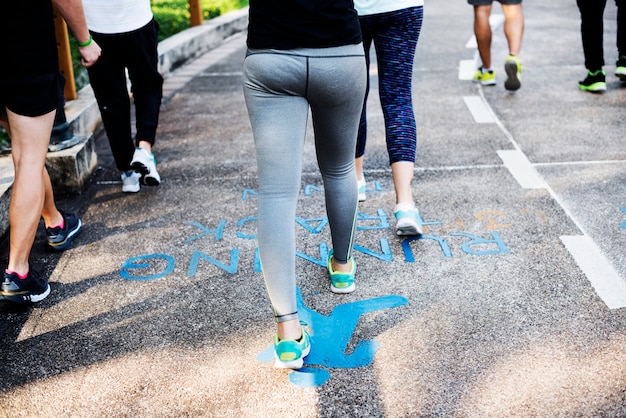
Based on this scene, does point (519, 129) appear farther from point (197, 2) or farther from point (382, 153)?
point (197, 2)

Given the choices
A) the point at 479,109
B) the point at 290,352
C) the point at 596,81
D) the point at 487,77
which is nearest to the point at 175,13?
the point at 487,77

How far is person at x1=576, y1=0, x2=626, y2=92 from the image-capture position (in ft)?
19.9

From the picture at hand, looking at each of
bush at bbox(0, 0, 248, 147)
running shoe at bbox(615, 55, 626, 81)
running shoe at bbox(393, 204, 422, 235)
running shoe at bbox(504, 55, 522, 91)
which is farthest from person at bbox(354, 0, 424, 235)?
bush at bbox(0, 0, 248, 147)

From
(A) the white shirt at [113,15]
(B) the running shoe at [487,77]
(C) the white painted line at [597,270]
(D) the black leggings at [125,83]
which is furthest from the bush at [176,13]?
(C) the white painted line at [597,270]

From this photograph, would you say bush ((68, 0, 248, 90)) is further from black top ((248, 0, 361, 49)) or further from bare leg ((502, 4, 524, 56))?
black top ((248, 0, 361, 49))

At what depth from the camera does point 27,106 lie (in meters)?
3.06

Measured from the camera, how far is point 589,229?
12.4 ft

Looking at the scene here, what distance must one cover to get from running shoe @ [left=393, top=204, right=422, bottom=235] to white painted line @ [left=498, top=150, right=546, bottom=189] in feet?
3.46

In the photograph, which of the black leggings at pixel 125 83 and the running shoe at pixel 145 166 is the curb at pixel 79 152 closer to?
the black leggings at pixel 125 83

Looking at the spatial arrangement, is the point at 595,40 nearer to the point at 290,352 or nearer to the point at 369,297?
the point at 369,297

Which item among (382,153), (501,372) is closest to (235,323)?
(501,372)

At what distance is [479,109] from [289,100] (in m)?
4.04

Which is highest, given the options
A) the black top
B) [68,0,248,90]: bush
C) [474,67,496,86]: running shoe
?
the black top

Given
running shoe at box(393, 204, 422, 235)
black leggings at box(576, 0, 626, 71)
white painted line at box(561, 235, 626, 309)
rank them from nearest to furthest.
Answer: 1. white painted line at box(561, 235, 626, 309)
2. running shoe at box(393, 204, 422, 235)
3. black leggings at box(576, 0, 626, 71)
